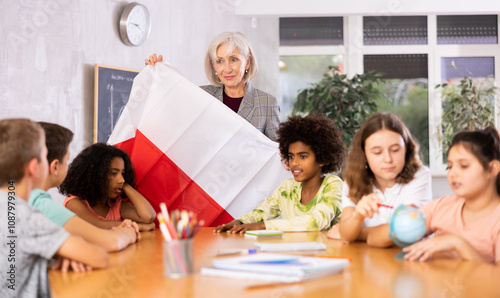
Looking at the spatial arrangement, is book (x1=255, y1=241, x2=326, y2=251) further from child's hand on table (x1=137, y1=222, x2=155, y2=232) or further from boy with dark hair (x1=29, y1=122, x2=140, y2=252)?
child's hand on table (x1=137, y1=222, x2=155, y2=232)

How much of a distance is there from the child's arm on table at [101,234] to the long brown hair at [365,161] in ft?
2.81

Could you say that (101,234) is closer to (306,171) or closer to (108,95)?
(306,171)

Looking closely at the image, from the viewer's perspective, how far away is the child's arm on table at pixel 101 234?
1.74m

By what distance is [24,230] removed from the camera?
4.74 ft

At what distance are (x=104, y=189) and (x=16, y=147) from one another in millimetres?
1113

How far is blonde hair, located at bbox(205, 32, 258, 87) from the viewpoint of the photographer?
3.26m

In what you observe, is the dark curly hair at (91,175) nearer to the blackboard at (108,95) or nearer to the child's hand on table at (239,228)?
the child's hand on table at (239,228)

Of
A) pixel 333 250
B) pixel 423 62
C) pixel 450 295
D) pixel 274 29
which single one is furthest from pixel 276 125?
pixel 423 62

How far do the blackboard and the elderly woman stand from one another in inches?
44.8

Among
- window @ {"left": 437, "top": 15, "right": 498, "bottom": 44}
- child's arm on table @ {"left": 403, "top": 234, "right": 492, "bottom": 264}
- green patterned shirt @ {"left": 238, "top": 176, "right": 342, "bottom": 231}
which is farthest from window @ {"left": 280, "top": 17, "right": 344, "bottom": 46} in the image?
child's arm on table @ {"left": 403, "top": 234, "right": 492, "bottom": 264}

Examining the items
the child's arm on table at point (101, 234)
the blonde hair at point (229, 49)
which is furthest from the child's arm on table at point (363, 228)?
the blonde hair at point (229, 49)

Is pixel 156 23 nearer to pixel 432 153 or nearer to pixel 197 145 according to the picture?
pixel 197 145

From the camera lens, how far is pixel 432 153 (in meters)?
8.04

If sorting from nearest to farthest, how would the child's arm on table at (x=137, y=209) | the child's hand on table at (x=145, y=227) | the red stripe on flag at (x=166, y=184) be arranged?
the child's hand on table at (x=145, y=227)
the child's arm on table at (x=137, y=209)
the red stripe on flag at (x=166, y=184)
